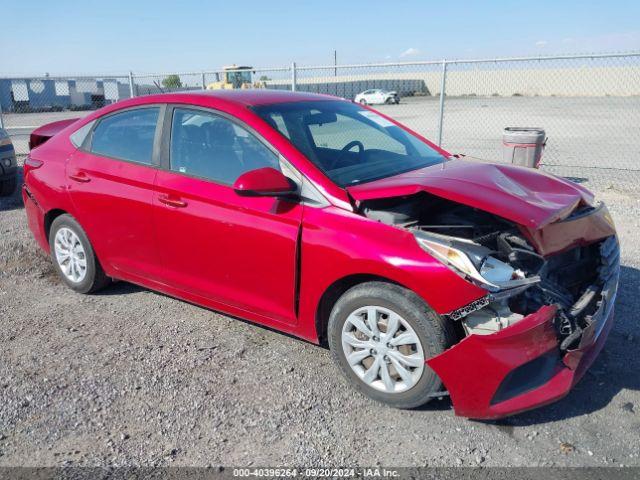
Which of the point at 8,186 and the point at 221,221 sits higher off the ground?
the point at 221,221

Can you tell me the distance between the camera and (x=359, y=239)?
9.93 ft

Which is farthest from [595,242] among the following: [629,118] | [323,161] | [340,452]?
[629,118]

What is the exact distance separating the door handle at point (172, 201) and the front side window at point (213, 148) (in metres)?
0.20

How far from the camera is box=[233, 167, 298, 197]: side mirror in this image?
3.14 metres

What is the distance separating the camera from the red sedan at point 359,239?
110 inches

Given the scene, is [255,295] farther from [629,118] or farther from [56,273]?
[629,118]

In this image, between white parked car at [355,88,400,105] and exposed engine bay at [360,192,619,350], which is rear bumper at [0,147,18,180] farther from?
white parked car at [355,88,400,105]

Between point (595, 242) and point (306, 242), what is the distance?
184cm

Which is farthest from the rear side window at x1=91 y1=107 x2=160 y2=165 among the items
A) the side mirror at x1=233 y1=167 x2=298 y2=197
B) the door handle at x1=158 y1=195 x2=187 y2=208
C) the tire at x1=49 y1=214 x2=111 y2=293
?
the side mirror at x1=233 y1=167 x2=298 y2=197

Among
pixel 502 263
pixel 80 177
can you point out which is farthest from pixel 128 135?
pixel 502 263

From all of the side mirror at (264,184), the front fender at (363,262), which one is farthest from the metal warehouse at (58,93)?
the front fender at (363,262)

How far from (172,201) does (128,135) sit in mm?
866

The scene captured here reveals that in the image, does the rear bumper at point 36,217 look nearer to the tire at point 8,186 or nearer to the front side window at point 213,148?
the front side window at point 213,148

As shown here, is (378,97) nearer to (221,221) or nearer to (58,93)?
(58,93)
